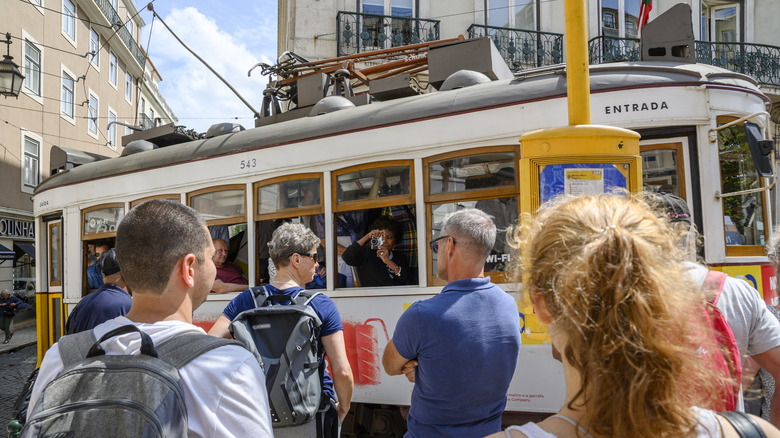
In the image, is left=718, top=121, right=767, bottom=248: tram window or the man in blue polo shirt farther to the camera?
left=718, top=121, right=767, bottom=248: tram window

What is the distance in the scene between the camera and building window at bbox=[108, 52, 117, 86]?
2688 centimetres

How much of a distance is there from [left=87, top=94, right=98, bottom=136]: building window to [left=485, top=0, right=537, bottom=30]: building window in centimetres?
1718

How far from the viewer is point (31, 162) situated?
66.5 feet

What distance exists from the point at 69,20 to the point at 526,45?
17.7 metres

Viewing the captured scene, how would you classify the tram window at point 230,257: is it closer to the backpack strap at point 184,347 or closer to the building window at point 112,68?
the backpack strap at point 184,347

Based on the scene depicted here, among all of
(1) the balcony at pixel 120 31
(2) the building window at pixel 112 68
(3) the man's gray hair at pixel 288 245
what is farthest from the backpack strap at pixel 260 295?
(2) the building window at pixel 112 68

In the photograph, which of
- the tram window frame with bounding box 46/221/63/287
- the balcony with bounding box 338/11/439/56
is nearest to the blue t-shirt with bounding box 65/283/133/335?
the tram window frame with bounding box 46/221/63/287

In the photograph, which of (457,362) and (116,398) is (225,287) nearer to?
(457,362)

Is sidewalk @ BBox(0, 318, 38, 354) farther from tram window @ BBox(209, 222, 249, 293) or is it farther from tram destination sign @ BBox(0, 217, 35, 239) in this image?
tram window @ BBox(209, 222, 249, 293)

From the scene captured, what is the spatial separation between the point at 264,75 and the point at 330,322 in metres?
4.76

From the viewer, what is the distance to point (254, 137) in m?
5.36

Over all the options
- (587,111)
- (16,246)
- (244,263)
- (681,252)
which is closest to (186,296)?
(681,252)

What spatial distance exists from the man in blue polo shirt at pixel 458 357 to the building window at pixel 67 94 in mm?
22866

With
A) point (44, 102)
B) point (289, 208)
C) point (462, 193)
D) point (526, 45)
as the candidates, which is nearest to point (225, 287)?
point (289, 208)
